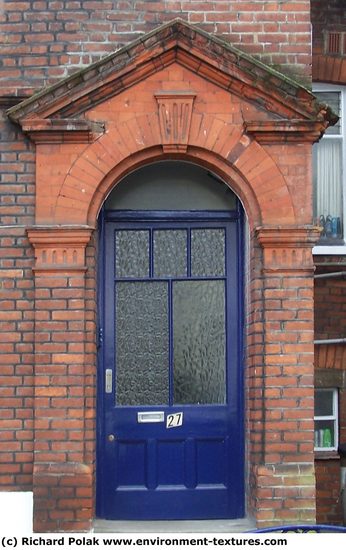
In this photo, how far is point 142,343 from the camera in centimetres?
703

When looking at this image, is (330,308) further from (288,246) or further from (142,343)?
(142,343)

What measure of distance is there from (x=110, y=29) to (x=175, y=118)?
2.97 feet

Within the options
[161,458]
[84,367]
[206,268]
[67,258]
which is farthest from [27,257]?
[161,458]

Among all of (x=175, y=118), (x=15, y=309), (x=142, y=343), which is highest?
(x=175, y=118)

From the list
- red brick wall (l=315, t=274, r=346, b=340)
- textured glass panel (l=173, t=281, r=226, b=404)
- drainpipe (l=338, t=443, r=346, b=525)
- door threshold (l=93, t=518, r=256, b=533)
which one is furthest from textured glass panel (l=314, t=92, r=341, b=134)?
door threshold (l=93, t=518, r=256, b=533)

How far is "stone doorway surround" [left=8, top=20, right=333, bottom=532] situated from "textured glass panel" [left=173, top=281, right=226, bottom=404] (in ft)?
1.24

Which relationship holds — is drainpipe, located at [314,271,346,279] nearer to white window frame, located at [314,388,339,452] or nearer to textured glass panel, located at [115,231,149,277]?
white window frame, located at [314,388,339,452]

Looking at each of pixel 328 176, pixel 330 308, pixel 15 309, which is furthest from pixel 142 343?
pixel 328 176

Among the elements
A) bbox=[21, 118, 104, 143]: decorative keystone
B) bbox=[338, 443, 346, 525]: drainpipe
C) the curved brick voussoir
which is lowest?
bbox=[338, 443, 346, 525]: drainpipe

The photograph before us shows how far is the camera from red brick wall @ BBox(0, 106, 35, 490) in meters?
6.57

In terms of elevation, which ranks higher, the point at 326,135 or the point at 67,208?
the point at 326,135

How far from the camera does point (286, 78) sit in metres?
6.58

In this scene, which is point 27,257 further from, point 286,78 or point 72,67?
point 286,78

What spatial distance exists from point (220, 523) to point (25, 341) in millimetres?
2130
